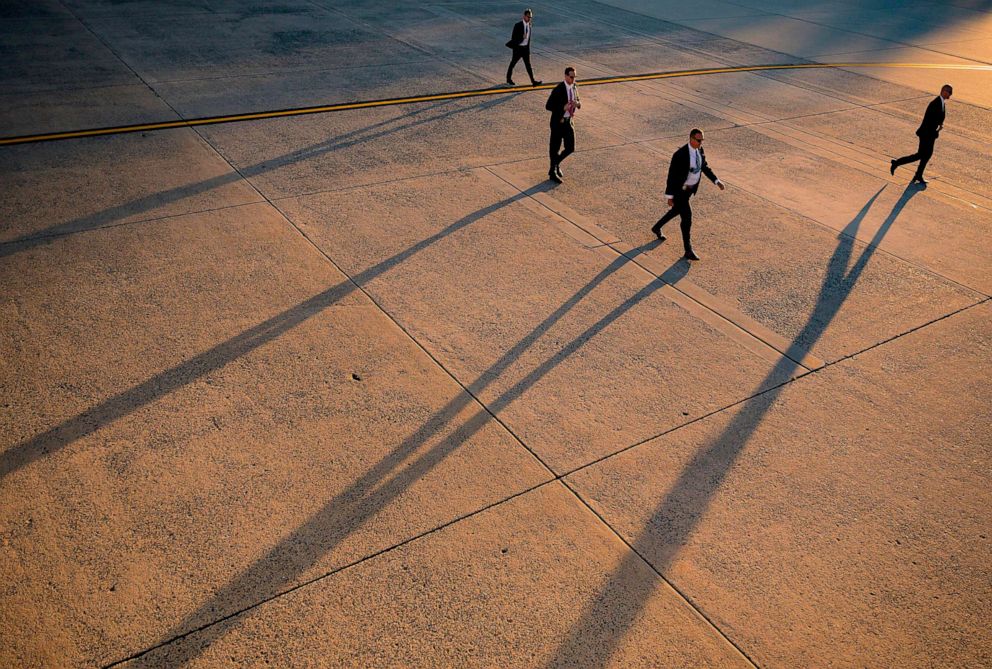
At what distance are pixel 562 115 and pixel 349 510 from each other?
7838 mm

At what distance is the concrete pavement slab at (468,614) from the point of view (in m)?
4.91

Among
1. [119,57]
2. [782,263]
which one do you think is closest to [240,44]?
[119,57]

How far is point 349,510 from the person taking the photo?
19.6 ft

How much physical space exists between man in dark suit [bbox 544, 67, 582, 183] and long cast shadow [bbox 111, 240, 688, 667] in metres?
4.32

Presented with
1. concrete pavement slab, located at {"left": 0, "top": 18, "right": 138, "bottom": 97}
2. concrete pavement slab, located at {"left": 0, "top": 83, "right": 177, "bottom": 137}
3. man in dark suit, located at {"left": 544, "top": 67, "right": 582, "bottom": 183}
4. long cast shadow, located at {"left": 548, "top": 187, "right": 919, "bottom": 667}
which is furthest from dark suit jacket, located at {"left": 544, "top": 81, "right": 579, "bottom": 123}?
concrete pavement slab, located at {"left": 0, "top": 18, "right": 138, "bottom": 97}

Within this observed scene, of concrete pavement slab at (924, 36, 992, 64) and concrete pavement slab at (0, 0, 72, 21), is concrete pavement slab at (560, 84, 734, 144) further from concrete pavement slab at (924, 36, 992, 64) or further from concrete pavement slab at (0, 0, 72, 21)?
concrete pavement slab at (0, 0, 72, 21)

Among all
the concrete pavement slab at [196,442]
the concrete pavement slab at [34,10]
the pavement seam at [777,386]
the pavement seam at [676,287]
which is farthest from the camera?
the concrete pavement slab at [34,10]

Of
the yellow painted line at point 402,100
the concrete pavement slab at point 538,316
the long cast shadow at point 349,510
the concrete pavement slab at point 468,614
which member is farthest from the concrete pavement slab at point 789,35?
the concrete pavement slab at point 468,614

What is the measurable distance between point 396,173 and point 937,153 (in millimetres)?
10752

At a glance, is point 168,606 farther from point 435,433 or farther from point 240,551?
point 435,433

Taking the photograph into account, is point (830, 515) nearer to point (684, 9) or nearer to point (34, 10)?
point (34, 10)

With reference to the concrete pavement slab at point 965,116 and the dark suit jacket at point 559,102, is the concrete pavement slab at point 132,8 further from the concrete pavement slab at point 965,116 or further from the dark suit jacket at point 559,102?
the concrete pavement slab at point 965,116

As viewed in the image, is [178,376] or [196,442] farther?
[178,376]

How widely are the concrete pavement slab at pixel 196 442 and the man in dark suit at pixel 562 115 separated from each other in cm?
452
